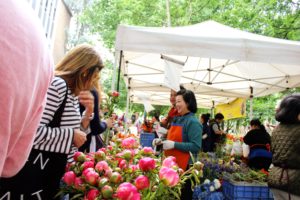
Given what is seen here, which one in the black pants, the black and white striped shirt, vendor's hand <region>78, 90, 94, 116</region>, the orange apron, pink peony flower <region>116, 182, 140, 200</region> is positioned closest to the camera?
pink peony flower <region>116, 182, 140, 200</region>

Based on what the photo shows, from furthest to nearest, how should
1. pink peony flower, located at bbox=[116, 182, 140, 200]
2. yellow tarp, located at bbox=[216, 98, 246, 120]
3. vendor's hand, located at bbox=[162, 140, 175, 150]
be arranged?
yellow tarp, located at bbox=[216, 98, 246, 120] < vendor's hand, located at bbox=[162, 140, 175, 150] < pink peony flower, located at bbox=[116, 182, 140, 200]

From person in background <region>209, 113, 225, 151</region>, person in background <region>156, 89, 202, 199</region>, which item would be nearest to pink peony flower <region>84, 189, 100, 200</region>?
person in background <region>156, 89, 202, 199</region>

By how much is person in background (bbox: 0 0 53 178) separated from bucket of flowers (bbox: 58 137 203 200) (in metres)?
0.39

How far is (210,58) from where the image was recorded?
15.4 ft

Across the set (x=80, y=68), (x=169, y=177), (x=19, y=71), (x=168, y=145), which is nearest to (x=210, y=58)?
(x=168, y=145)

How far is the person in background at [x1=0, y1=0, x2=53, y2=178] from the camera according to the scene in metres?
0.49

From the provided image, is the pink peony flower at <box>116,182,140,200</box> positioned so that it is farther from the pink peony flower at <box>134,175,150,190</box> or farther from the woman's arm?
the woman's arm

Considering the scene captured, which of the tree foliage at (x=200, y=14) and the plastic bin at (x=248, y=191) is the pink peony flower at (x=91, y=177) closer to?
the plastic bin at (x=248, y=191)

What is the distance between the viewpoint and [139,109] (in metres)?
23.7

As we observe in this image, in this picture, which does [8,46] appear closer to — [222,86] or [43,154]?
[43,154]

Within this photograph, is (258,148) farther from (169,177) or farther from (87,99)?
(169,177)

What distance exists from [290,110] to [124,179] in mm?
2090

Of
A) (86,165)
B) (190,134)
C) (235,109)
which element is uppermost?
(235,109)

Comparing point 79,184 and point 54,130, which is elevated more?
point 54,130
